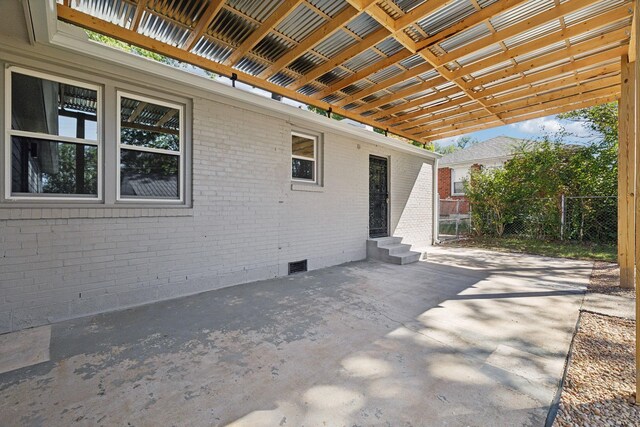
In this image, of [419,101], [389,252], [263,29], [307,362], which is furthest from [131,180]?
[419,101]

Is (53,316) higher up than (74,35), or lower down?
lower down

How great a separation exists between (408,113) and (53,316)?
747 centimetres

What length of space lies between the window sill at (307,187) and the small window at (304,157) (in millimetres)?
132

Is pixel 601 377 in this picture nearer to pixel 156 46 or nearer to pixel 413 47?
pixel 413 47

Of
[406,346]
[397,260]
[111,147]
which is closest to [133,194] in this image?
[111,147]

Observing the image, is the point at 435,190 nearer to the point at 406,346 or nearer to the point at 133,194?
the point at 406,346

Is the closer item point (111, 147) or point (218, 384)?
→ point (218, 384)

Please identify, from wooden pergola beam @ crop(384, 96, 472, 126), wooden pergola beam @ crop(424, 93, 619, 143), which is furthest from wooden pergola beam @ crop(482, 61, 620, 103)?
wooden pergola beam @ crop(424, 93, 619, 143)

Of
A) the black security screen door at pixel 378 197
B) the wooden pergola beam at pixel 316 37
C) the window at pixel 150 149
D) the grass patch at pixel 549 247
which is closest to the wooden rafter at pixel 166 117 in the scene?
the window at pixel 150 149

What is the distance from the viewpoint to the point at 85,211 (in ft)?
10.9

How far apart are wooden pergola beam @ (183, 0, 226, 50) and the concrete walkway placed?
143 inches

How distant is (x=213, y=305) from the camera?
3.73 metres

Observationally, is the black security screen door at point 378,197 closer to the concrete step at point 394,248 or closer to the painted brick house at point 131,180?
the concrete step at point 394,248

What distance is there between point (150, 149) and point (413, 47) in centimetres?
406
